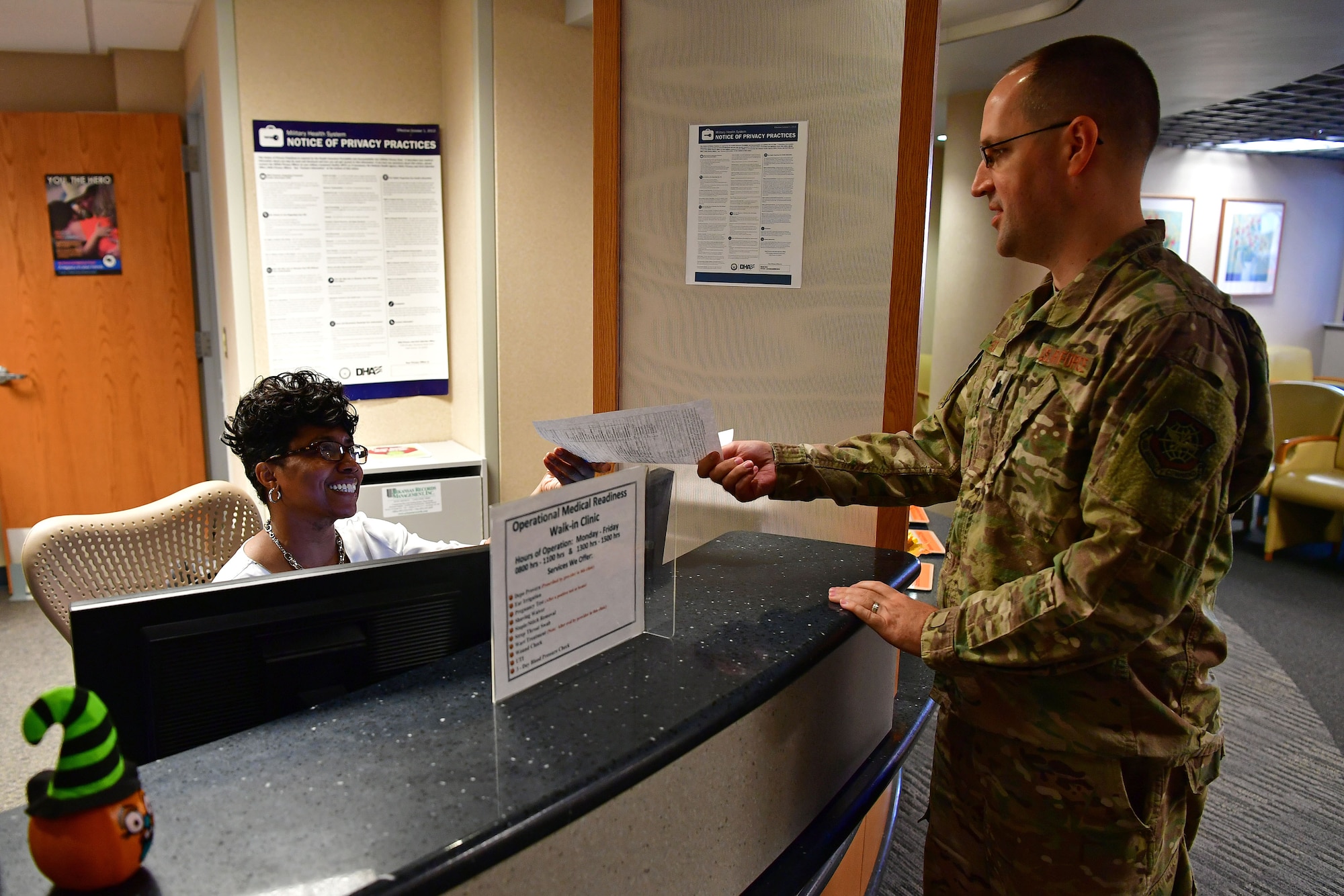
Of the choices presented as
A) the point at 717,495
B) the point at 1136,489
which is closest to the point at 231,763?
the point at 1136,489

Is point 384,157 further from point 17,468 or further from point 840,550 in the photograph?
point 840,550

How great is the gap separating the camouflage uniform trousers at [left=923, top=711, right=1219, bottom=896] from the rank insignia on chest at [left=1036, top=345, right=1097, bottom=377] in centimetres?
50

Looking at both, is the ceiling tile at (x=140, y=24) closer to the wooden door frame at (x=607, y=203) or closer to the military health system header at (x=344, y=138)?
the military health system header at (x=344, y=138)

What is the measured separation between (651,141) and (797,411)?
739 millimetres

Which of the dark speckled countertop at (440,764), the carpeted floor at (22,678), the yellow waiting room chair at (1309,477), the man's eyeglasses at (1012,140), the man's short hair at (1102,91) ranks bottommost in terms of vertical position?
the carpeted floor at (22,678)

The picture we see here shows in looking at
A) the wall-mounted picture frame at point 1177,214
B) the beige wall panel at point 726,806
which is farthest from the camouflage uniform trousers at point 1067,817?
the wall-mounted picture frame at point 1177,214

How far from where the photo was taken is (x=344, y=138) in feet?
11.7

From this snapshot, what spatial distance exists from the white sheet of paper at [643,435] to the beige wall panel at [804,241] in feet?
3.15

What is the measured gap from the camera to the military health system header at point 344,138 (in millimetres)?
3447

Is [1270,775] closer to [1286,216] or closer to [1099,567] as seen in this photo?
[1099,567]

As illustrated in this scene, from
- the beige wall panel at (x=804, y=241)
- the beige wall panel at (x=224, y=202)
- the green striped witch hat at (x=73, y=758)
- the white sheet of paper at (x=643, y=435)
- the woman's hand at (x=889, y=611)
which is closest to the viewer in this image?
the green striped witch hat at (x=73, y=758)

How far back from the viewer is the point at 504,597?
0.94 m

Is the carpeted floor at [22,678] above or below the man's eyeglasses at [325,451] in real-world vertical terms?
below

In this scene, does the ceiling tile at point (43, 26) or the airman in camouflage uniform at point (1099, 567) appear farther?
the ceiling tile at point (43, 26)
